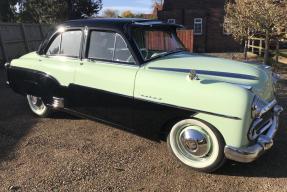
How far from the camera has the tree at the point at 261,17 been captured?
1095cm

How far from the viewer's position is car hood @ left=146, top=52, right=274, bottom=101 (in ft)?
14.2

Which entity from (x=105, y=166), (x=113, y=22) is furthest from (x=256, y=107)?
(x=113, y=22)

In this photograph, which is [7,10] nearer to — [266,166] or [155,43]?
[155,43]

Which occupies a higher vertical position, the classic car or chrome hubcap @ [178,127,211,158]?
the classic car

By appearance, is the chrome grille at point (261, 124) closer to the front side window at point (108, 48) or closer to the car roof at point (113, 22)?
the front side window at point (108, 48)

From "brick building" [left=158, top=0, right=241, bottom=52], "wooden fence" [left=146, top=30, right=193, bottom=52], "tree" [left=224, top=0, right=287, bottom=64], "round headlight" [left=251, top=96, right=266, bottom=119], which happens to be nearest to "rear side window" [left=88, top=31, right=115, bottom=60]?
"wooden fence" [left=146, top=30, right=193, bottom=52]

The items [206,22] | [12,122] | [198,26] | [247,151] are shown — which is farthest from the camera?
[198,26]

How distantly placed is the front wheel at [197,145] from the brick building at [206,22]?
882 inches

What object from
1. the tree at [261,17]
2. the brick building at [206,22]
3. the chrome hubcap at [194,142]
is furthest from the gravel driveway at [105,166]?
the brick building at [206,22]

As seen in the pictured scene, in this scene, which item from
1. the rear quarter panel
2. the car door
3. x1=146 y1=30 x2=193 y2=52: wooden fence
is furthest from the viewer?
x1=146 y1=30 x2=193 y2=52: wooden fence

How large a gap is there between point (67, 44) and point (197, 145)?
280 centimetres

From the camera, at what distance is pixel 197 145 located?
4.38 meters

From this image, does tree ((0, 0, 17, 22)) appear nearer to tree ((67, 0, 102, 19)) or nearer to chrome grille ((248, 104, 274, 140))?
tree ((67, 0, 102, 19))

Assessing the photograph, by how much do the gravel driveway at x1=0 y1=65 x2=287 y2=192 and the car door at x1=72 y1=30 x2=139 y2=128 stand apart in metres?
0.47
